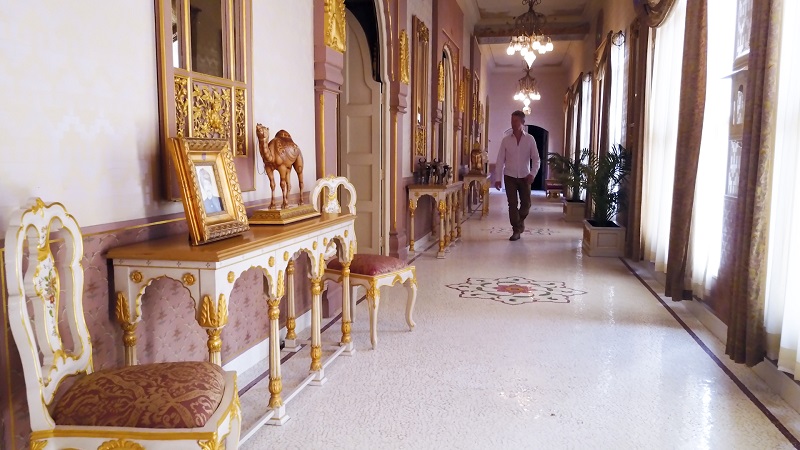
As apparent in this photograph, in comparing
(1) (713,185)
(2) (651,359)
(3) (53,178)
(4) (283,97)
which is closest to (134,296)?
(3) (53,178)

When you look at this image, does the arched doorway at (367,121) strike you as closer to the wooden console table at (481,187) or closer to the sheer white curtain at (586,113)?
the wooden console table at (481,187)

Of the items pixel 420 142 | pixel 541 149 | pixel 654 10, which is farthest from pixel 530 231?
pixel 541 149

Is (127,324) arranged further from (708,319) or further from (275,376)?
(708,319)

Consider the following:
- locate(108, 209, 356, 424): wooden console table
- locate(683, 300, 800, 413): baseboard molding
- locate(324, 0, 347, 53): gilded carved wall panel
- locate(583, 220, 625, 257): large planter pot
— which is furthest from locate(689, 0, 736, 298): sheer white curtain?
locate(108, 209, 356, 424): wooden console table

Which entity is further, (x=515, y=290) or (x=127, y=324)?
(x=515, y=290)

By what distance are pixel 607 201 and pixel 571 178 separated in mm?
1596

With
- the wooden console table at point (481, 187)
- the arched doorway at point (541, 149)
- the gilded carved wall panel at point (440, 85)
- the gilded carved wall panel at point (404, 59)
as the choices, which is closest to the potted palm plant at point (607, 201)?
the gilded carved wall panel at point (440, 85)

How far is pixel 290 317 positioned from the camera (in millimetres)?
3699

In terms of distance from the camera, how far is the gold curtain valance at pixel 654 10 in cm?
570

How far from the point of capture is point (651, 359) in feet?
12.6

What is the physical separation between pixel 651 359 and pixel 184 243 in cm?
293

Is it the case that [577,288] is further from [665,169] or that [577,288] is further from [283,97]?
[283,97]

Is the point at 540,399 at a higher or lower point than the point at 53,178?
lower

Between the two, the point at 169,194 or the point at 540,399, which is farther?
the point at 540,399
